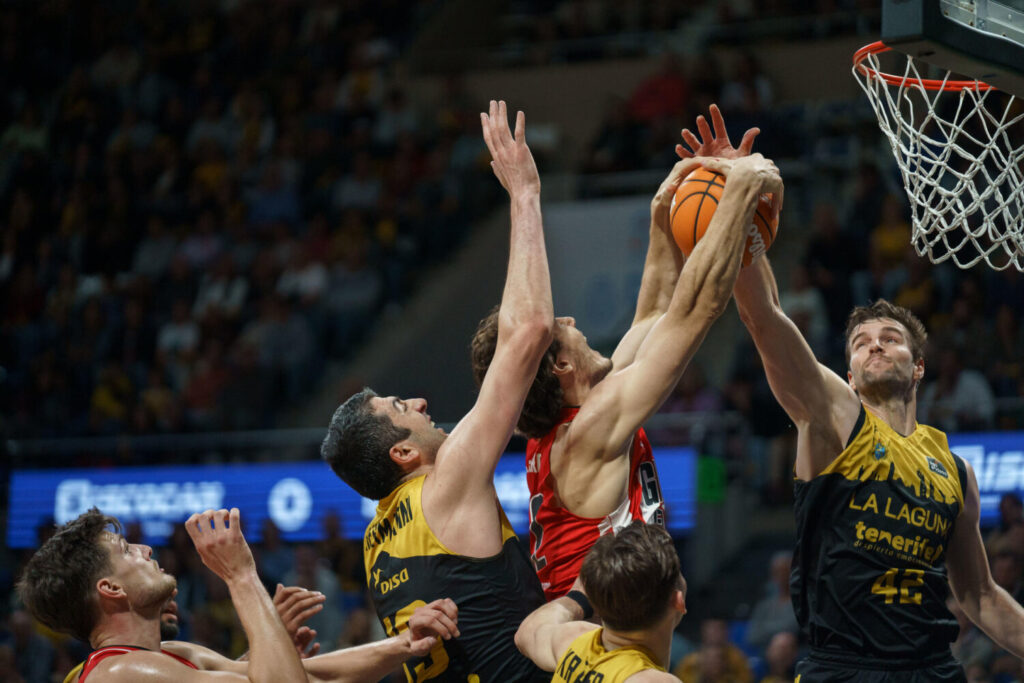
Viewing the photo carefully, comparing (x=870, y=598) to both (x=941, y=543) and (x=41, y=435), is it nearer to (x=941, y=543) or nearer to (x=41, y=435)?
(x=941, y=543)

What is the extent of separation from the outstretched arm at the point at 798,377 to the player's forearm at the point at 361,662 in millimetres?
1501

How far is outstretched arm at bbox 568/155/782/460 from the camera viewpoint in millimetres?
3811

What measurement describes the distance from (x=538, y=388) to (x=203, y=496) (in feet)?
22.8

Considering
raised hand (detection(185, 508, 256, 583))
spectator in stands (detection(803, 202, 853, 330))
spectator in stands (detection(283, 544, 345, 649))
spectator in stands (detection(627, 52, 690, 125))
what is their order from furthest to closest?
spectator in stands (detection(627, 52, 690, 125)), spectator in stands (detection(803, 202, 853, 330)), spectator in stands (detection(283, 544, 345, 649)), raised hand (detection(185, 508, 256, 583))

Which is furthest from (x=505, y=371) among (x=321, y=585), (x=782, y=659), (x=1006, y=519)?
(x=321, y=585)

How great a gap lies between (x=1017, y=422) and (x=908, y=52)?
491cm

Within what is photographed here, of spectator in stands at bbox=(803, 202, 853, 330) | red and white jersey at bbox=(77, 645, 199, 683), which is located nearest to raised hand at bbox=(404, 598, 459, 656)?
Answer: red and white jersey at bbox=(77, 645, 199, 683)

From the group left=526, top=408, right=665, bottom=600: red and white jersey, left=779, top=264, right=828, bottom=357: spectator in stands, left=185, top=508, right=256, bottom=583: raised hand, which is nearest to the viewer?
left=185, top=508, right=256, bottom=583: raised hand

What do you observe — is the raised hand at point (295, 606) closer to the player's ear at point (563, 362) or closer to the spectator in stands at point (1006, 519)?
the player's ear at point (563, 362)

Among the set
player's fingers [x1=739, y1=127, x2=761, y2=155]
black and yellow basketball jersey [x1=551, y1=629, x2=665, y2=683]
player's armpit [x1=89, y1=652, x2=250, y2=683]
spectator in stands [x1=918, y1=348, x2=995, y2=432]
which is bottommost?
spectator in stands [x1=918, y1=348, x2=995, y2=432]

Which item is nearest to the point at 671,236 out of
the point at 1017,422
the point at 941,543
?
the point at 941,543

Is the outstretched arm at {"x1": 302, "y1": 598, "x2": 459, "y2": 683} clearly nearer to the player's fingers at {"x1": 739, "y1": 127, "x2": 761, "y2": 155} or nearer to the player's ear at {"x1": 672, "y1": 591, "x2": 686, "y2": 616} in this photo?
the player's ear at {"x1": 672, "y1": 591, "x2": 686, "y2": 616}

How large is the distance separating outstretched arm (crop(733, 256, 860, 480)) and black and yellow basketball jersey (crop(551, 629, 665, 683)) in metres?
1.25

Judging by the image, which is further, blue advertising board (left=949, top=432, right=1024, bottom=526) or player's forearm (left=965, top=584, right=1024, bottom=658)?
blue advertising board (left=949, top=432, right=1024, bottom=526)
